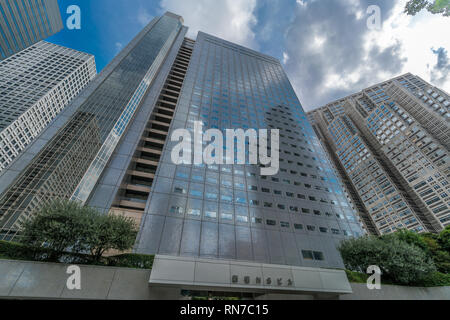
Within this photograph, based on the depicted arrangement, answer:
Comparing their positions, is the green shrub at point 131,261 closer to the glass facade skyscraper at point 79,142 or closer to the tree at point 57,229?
the tree at point 57,229

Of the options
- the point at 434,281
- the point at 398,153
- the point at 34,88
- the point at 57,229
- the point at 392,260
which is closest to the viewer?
the point at 57,229

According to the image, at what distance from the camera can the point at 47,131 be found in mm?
31406

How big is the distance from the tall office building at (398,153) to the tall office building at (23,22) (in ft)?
407

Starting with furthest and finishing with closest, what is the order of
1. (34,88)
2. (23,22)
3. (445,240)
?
(34,88)
(23,22)
(445,240)

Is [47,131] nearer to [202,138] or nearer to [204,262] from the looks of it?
[202,138]

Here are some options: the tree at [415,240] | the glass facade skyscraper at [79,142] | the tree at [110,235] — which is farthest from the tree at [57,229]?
the tree at [415,240]

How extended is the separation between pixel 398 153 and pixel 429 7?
86332mm

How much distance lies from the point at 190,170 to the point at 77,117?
24.8m

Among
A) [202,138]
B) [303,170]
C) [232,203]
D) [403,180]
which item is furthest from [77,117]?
[403,180]

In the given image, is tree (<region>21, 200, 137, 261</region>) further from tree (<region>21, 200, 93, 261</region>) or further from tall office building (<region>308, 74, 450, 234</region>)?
tall office building (<region>308, 74, 450, 234</region>)

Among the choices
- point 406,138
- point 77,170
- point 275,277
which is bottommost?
point 275,277

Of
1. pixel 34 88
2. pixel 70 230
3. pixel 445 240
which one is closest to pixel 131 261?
pixel 70 230

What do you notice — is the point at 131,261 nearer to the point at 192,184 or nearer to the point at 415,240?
the point at 192,184

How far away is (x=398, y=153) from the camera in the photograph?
78.7 meters
